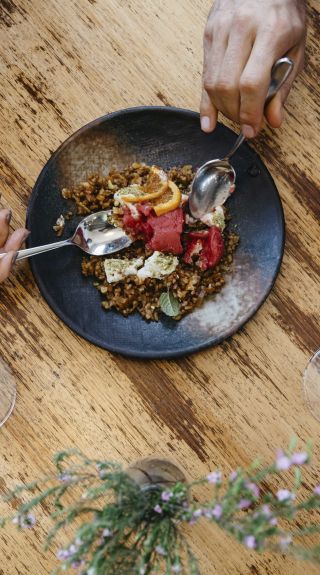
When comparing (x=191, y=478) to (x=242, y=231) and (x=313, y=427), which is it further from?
(x=242, y=231)

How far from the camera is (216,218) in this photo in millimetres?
1483

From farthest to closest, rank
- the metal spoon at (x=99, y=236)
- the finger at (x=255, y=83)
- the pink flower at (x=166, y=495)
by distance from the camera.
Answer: the metal spoon at (x=99, y=236) → the finger at (x=255, y=83) → the pink flower at (x=166, y=495)

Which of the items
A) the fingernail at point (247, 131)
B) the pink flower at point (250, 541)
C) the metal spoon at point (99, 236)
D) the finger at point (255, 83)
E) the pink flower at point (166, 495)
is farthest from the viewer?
the metal spoon at point (99, 236)

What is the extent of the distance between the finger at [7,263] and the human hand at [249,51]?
60 cm

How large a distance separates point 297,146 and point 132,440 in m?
0.86

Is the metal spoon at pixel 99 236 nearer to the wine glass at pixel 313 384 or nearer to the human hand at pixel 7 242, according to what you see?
the human hand at pixel 7 242

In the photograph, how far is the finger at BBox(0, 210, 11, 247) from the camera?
4.87 feet

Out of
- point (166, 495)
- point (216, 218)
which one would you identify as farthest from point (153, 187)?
point (166, 495)

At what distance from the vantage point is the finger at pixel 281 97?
1392mm

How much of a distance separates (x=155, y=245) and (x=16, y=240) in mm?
339

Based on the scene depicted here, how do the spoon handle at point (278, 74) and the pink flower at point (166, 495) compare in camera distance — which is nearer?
the pink flower at point (166, 495)

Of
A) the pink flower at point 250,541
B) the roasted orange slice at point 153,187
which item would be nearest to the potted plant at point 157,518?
the pink flower at point 250,541

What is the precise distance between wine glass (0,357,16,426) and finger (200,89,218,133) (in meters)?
0.79

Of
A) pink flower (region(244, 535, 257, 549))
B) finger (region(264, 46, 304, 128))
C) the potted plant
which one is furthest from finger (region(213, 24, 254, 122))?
pink flower (region(244, 535, 257, 549))
